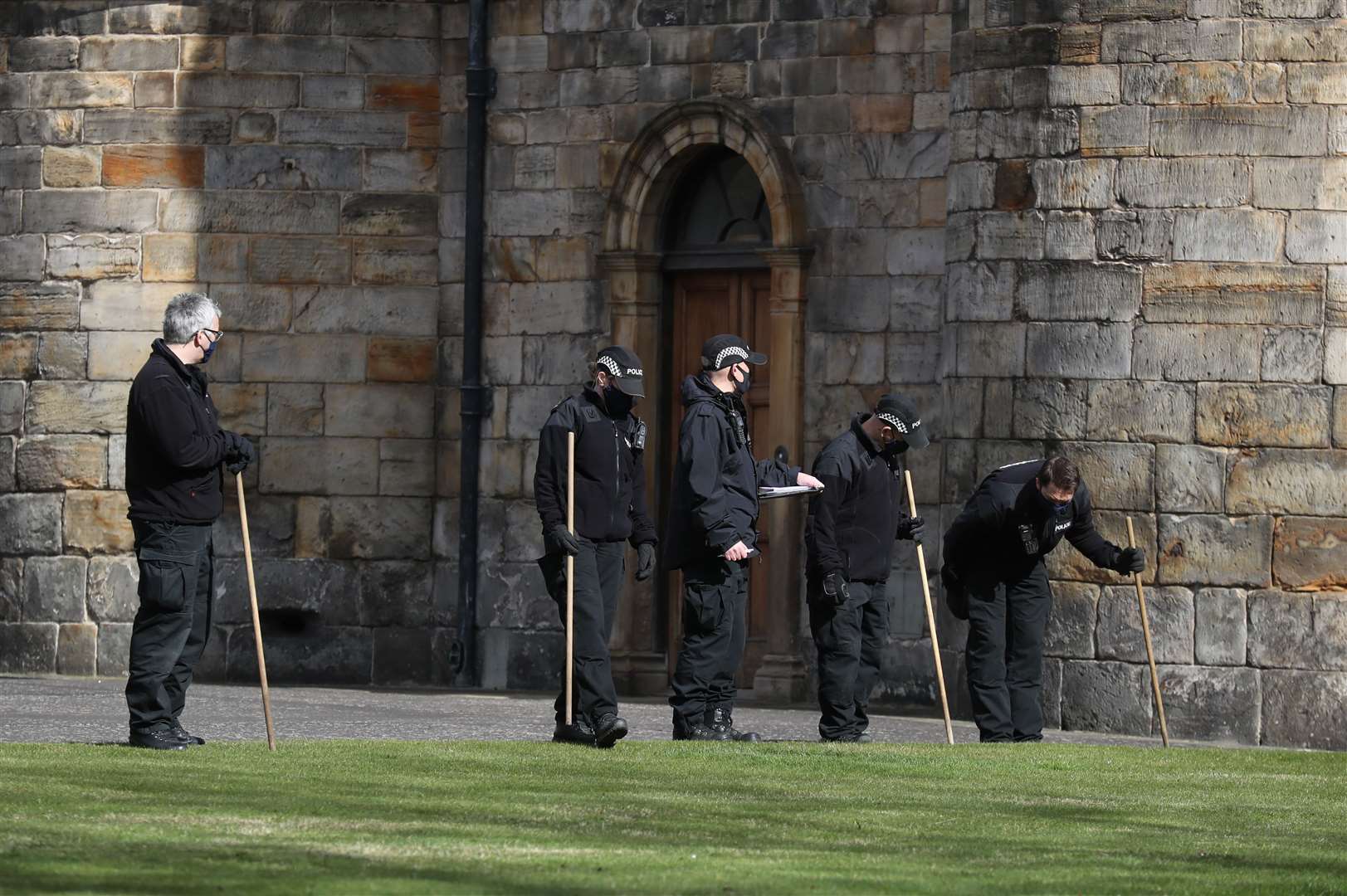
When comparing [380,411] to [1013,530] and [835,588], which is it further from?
[835,588]

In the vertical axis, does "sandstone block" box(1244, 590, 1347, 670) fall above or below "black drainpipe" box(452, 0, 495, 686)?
below

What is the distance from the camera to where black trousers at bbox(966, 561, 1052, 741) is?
13344 millimetres

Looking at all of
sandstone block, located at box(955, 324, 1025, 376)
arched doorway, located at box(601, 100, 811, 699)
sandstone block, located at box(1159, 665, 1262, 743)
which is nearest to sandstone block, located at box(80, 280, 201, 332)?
arched doorway, located at box(601, 100, 811, 699)

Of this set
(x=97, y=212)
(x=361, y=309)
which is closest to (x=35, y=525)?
(x=97, y=212)

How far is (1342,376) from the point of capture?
1441cm

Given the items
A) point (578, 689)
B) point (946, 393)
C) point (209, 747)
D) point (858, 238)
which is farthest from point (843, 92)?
point (209, 747)

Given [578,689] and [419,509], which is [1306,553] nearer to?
[578,689]

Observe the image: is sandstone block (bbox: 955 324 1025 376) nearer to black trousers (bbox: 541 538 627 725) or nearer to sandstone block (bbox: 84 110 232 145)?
black trousers (bbox: 541 538 627 725)

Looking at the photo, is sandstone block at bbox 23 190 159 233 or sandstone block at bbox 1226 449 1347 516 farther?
sandstone block at bbox 23 190 159 233

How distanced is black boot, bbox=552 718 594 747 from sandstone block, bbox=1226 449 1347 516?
13.2 feet

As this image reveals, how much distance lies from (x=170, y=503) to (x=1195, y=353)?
579cm

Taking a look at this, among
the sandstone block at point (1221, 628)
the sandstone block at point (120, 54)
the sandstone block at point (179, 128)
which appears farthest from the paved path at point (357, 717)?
the sandstone block at point (120, 54)

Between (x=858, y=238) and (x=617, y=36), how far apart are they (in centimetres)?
208

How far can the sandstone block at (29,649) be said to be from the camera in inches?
691
